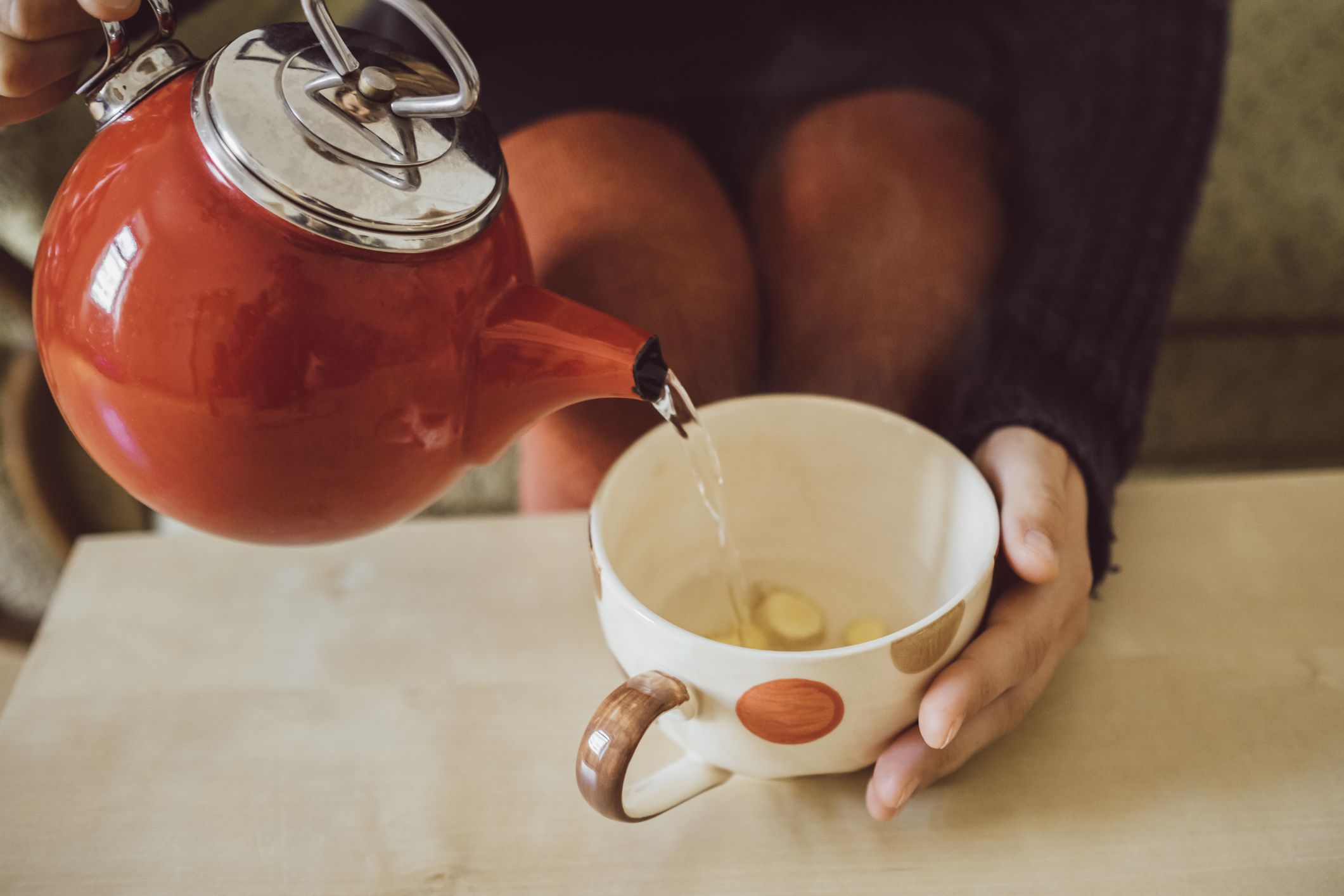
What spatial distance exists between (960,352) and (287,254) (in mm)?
467

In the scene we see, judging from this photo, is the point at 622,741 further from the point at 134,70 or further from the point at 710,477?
the point at 134,70

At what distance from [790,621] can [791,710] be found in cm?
15

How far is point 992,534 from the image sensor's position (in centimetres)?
46

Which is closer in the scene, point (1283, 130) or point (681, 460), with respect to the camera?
point (681, 460)

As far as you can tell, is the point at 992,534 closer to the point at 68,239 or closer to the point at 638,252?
the point at 638,252

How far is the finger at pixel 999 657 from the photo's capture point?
42cm

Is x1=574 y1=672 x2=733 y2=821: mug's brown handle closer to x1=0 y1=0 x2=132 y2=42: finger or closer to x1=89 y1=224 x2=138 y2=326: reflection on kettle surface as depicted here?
x1=89 y1=224 x2=138 y2=326: reflection on kettle surface

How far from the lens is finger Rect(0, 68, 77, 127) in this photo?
46 cm

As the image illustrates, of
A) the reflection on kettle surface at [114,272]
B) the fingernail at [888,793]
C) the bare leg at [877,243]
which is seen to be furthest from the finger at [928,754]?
the reflection on kettle surface at [114,272]

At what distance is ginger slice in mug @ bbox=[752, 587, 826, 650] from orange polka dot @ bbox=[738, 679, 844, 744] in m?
0.13

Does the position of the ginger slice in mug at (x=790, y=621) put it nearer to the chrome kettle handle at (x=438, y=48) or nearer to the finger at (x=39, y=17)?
the chrome kettle handle at (x=438, y=48)

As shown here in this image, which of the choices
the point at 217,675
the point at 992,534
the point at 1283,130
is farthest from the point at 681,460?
Result: the point at 1283,130

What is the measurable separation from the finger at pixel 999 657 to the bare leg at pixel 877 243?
0.22 metres

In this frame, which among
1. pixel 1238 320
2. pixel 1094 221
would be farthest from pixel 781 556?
pixel 1238 320
